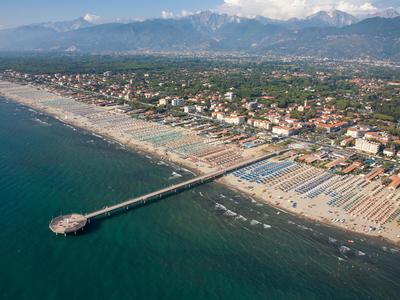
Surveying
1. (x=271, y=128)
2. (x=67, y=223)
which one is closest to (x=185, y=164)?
(x=67, y=223)

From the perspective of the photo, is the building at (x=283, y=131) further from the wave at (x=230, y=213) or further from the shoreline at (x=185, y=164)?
the wave at (x=230, y=213)

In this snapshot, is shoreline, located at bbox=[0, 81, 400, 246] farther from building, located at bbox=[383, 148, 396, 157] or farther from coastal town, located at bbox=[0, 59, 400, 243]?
building, located at bbox=[383, 148, 396, 157]

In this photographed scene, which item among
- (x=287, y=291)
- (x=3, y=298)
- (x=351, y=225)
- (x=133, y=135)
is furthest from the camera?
(x=133, y=135)

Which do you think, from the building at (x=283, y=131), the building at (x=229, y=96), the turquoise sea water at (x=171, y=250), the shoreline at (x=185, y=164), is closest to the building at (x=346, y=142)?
the building at (x=283, y=131)

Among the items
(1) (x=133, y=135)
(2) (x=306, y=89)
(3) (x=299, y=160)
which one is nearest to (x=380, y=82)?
(2) (x=306, y=89)

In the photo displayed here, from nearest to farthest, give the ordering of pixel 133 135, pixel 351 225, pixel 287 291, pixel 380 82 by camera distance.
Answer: pixel 287 291, pixel 351 225, pixel 133 135, pixel 380 82

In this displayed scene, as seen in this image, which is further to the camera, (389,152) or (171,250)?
(389,152)

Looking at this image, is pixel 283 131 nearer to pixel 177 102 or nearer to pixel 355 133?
pixel 355 133

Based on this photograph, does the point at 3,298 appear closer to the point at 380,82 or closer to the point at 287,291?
the point at 287,291
